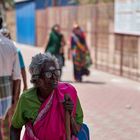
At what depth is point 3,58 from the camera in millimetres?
4973

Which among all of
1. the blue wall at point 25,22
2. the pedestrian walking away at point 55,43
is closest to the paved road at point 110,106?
the pedestrian walking away at point 55,43

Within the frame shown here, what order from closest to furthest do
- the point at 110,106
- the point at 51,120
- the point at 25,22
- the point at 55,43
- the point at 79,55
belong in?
the point at 51,120, the point at 110,106, the point at 55,43, the point at 79,55, the point at 25,22

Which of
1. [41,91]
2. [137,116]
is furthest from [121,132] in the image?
[41,91]

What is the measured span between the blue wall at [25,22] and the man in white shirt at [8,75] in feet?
69.4

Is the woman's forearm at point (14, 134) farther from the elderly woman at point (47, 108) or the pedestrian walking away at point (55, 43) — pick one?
the pedestrian walking away at point (55, 43)

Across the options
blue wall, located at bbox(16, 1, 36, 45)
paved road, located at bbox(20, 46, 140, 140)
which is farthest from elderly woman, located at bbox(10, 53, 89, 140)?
blue wall, located at bbox(16, 1, 36, 45)

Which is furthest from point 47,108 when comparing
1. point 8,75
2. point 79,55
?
point 79,55

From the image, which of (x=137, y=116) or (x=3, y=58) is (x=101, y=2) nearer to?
(x=137, y=116)

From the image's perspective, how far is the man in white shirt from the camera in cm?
498

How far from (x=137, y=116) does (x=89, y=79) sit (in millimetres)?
5232

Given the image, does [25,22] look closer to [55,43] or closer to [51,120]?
[55,43]

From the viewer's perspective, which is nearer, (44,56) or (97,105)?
(44,56)

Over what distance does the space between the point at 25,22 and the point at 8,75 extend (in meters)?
23.1

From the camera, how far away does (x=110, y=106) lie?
948 centimetres
